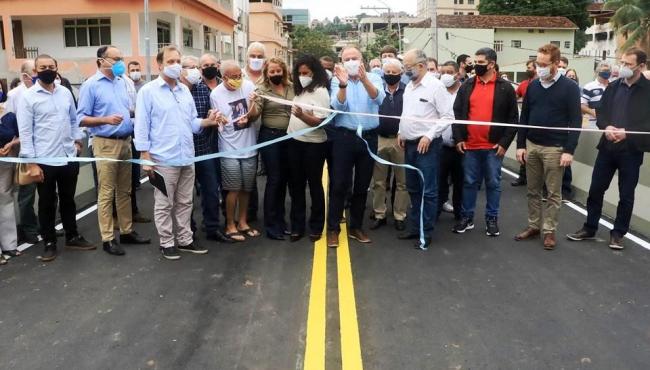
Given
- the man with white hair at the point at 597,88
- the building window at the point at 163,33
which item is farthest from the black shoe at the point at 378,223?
the building window at the point at 163,33

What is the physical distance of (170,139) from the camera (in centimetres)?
591

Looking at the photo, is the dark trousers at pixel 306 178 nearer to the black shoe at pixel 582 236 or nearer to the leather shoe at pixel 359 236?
the leather shoe at pixel 359 236

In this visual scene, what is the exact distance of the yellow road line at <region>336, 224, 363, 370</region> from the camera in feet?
12.5

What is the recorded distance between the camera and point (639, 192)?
720 cm

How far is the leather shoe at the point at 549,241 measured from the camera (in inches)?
248

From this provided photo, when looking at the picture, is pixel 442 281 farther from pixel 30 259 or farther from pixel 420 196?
pixel 30 259

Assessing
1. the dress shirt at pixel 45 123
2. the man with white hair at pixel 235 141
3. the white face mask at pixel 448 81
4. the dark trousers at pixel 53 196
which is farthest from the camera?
the white face mask at pixel 448 81

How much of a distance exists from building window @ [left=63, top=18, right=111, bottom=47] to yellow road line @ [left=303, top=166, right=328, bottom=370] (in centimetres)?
2980

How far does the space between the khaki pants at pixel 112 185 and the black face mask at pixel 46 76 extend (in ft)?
2.60

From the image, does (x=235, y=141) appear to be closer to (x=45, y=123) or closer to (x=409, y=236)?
(x=45, y=123)

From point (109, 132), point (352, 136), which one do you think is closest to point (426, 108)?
point (352, 136)

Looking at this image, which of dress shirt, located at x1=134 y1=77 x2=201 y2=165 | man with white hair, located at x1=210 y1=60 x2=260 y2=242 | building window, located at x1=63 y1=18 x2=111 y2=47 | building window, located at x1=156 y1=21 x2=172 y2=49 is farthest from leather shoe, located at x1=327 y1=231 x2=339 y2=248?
building window, located at x1=63 y1=18 x2=111 y2=47

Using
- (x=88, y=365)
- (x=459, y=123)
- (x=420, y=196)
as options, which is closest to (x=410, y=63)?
(x=459, y=123)

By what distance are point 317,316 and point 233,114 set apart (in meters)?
2.86
